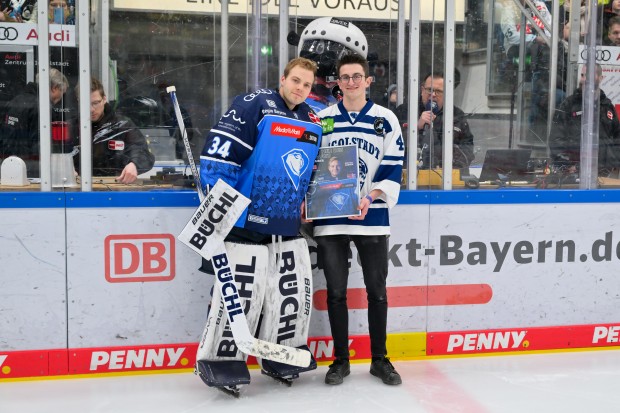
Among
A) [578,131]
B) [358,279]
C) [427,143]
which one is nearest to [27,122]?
[358,279]

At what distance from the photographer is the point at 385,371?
368 cm

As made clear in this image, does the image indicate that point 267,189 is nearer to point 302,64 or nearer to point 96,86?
point 302,64

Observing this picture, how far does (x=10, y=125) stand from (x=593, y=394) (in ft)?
9.06

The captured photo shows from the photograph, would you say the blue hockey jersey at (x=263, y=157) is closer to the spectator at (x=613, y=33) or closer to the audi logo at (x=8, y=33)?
the audi logo at (x=8, y=33)

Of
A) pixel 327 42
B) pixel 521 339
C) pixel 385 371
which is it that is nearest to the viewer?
pixel 385 371

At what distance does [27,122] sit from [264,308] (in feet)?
4.27

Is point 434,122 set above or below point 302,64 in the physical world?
below

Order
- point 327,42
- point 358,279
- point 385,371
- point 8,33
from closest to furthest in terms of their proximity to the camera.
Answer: point 8,33, point 385,371, point 327,42, point 358,279

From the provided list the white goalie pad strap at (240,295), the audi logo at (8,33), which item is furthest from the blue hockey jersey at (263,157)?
the audi logo at (8,33)

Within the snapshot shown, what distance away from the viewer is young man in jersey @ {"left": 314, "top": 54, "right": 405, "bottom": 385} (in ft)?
12.0

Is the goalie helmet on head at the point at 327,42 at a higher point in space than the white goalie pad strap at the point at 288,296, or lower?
higher

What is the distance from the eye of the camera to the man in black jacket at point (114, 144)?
3.68m

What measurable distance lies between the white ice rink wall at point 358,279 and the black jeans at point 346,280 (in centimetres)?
26

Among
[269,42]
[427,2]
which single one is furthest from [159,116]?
[427,2]
